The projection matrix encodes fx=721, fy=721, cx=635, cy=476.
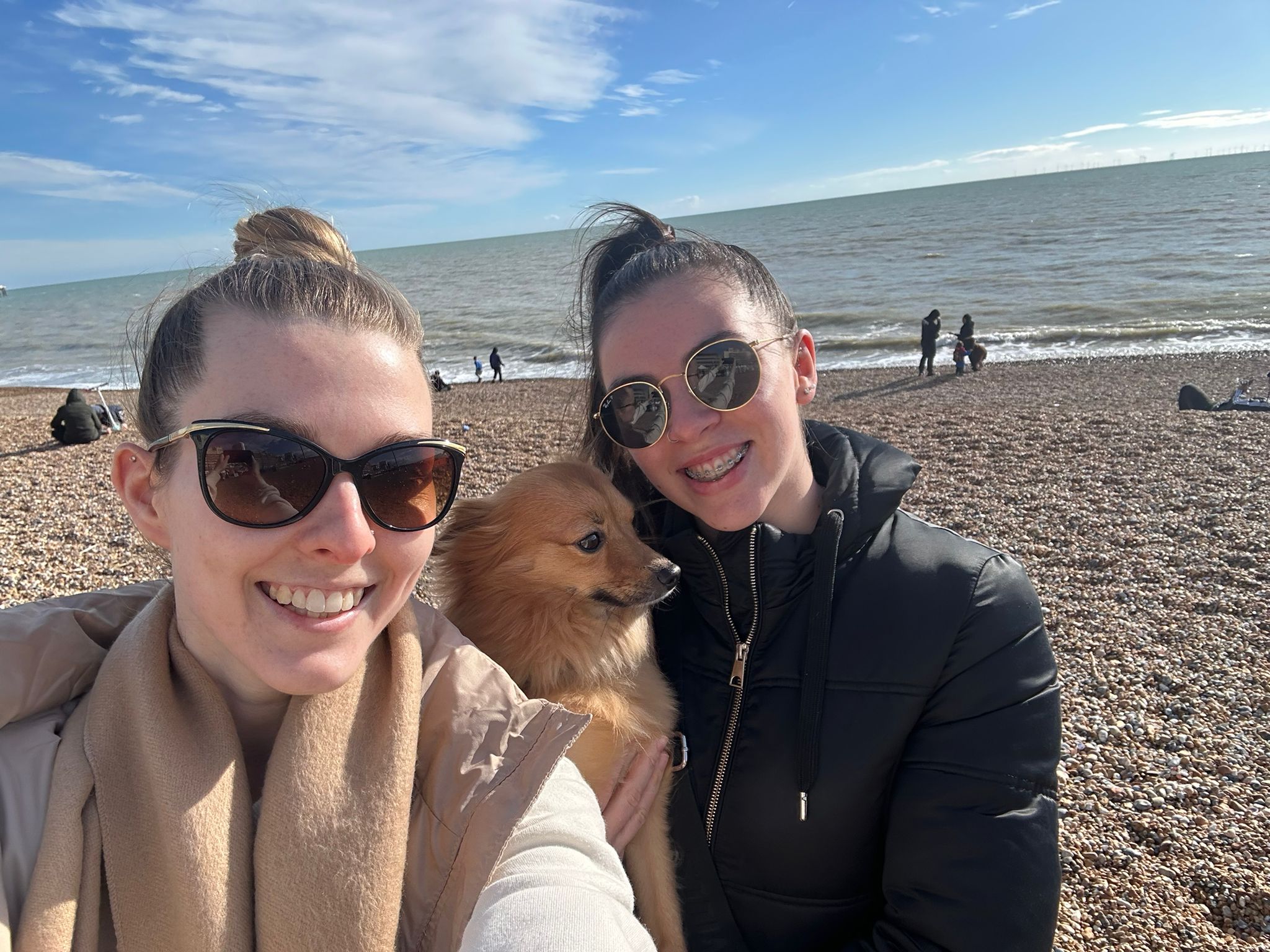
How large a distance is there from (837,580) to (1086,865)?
10.5 ft

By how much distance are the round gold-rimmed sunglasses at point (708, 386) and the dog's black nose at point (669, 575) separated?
0.51m

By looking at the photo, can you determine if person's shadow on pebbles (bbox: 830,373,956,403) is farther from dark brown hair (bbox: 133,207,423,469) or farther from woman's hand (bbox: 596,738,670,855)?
dark brown hair (bbox: 133,207,423,469)

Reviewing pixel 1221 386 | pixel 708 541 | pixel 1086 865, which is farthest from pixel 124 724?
pixel 1221 386

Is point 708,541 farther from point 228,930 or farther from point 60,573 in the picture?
point 60,573

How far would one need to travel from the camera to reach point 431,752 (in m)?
1.53

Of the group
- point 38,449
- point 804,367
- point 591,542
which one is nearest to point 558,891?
point 591,542

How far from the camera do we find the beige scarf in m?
1.20

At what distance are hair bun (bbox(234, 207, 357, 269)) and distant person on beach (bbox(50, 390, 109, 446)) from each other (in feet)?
50.8

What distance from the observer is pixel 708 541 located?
2.18m

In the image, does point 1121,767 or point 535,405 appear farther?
point 535,405

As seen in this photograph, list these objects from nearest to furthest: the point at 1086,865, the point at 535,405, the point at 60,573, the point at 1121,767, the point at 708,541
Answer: the point at 708,541, the point at 1086,865, the point at 1121,767, the point at 60,573, the point at 535,405

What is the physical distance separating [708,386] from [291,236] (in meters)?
1.20

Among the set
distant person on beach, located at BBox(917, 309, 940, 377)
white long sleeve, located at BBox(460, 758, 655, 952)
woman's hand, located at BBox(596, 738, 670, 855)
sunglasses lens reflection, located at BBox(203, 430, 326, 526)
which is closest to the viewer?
white long sleeve, located at BBox(460, 758, 655, 952)

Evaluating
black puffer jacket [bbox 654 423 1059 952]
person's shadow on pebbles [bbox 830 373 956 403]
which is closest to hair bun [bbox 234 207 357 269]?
black puffer jacket [bbox 654 423 1059 952]
